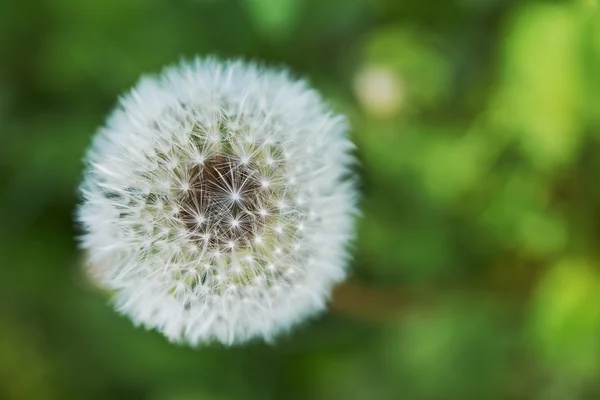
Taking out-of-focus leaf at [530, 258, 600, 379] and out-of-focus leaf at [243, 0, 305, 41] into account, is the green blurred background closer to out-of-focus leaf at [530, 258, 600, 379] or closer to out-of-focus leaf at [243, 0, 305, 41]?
out-of-focus leaf at [530, 258, 600, 379]

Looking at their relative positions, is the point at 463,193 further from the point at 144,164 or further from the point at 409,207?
the point at 144,164

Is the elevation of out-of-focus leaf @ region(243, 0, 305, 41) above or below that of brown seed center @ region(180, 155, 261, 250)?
above

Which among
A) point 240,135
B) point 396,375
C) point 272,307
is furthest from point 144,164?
point 396,375

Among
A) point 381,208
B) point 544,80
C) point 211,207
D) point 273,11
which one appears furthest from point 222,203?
point 381,208

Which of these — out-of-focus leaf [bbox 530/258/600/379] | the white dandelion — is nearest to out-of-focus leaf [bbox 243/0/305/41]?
the white dandelion

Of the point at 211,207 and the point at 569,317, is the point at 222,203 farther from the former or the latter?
the point at 569,317

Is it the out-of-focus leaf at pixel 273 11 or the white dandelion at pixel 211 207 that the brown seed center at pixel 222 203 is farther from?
the out-of-focus leaf at pixel 273 11
